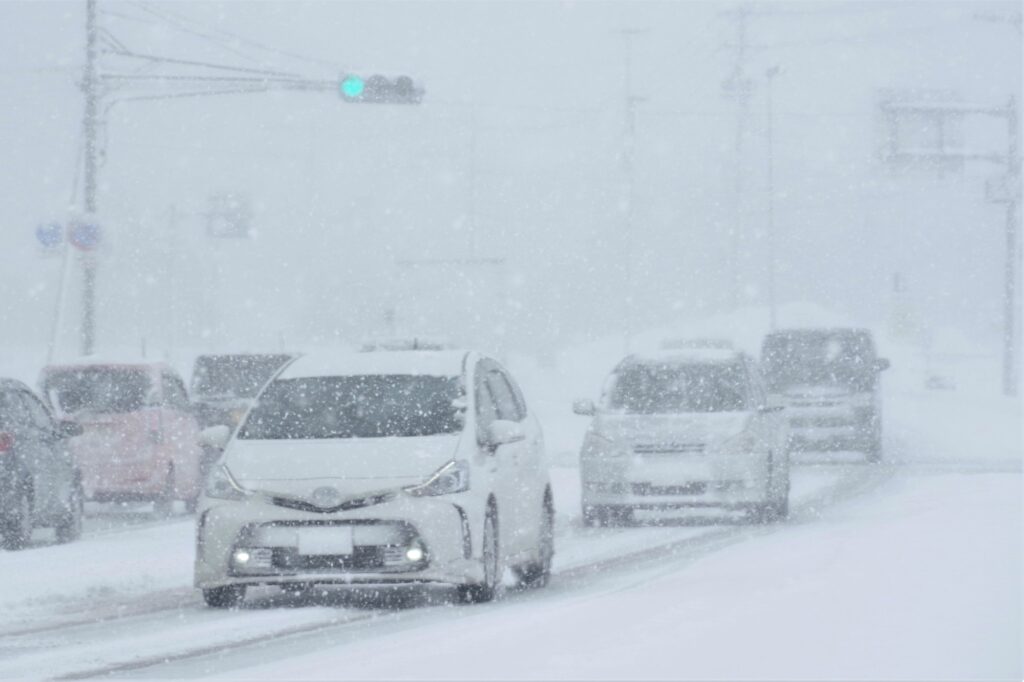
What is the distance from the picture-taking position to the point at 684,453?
19422 mm

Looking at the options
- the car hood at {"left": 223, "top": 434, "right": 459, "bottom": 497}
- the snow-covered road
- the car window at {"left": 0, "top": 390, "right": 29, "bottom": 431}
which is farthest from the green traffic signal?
the car hood at {"left": 223, "top": 434, "right": 459, "bottom": 497}

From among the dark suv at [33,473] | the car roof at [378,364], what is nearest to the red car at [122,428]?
the dark suv at [33,473]

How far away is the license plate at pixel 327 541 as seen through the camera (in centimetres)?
1182

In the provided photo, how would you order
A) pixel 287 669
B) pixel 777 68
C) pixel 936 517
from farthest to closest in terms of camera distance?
pixel 777 68 < pixel 936 517 < pixel 287 669

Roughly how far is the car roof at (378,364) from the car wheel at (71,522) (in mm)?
5716

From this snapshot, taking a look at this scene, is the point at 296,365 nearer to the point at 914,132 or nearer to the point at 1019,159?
the point at 914,132

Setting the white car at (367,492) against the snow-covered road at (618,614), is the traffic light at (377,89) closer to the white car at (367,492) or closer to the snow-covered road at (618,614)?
the snow-covered road at (618,614)

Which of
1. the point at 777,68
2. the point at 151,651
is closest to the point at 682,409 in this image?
the point at 151,651

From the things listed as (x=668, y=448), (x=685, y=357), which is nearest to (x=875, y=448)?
(x=685, y=357)

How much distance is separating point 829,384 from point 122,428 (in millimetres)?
13984

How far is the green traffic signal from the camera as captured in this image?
2745 centimetres

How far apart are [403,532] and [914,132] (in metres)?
42.5

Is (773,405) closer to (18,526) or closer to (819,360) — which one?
(18,526)

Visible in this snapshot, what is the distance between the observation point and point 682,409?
2039cm
